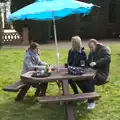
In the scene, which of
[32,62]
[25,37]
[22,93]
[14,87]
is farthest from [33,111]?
[25,37]

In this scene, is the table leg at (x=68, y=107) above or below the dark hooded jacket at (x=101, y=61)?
below

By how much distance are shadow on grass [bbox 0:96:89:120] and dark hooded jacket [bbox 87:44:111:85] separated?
62cm

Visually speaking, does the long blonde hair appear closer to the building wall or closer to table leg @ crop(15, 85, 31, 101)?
table leg @ crop(15, 85, 31, 101)

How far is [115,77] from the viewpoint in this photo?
33.4ft

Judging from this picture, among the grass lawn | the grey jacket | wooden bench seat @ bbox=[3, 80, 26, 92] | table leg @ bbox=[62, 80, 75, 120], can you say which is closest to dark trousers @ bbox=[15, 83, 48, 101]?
the grass lawn

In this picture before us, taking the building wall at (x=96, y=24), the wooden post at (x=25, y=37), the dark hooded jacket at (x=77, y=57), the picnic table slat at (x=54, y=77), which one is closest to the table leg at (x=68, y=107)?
the picnic table slat at (x=54, y=77)

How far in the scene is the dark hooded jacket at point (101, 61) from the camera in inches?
283

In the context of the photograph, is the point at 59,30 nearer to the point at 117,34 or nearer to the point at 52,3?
the point at 117,34

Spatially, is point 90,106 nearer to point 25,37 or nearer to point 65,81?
point 65,81

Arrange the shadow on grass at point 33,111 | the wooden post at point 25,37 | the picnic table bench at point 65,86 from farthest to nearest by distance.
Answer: the wooden post at point 25,37, the shadow on grass at point 33,111, the picnic table bench at point 65,86

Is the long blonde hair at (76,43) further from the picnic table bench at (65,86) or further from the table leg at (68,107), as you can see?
the table leg at (68,107)

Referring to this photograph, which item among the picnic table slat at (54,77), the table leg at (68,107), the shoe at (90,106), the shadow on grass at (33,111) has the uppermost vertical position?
the picnic table slat at (54,77)

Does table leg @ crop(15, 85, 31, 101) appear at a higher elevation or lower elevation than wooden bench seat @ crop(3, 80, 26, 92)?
lower

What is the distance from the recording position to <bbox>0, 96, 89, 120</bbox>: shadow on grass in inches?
261
